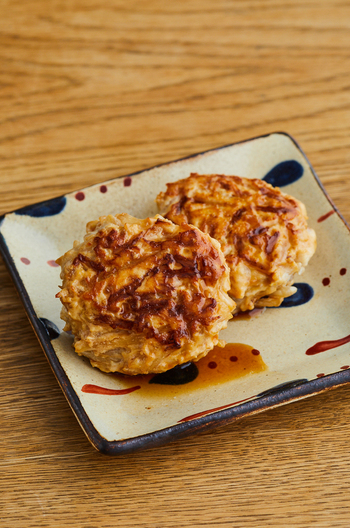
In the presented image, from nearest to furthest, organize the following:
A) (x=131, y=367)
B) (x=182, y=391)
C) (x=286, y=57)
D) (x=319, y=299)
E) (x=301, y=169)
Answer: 1. (x=131, y=367)
2. (x=182, y=391)
3. (x=319, y=299)
4. (x=301, y=169)
5. (x=286, y=57)

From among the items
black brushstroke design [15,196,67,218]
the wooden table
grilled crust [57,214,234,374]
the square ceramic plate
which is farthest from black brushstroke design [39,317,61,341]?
black brushstroke design [15,196,67,218]

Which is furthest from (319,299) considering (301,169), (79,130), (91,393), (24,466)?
(79,130)

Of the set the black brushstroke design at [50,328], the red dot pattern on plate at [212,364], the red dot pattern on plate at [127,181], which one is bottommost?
the red dot pattern on plate at [212,364]

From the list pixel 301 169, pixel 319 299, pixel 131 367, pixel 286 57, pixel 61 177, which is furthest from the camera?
pixel 286 57

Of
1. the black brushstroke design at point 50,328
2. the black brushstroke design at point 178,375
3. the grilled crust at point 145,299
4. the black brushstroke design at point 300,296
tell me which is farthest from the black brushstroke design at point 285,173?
the black brushstroke design at point 50,328

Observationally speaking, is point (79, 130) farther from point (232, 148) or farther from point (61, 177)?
point (232, 148)

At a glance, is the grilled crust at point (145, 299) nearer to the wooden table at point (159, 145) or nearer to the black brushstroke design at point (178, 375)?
the black brushstroke design at point (178, 375)
